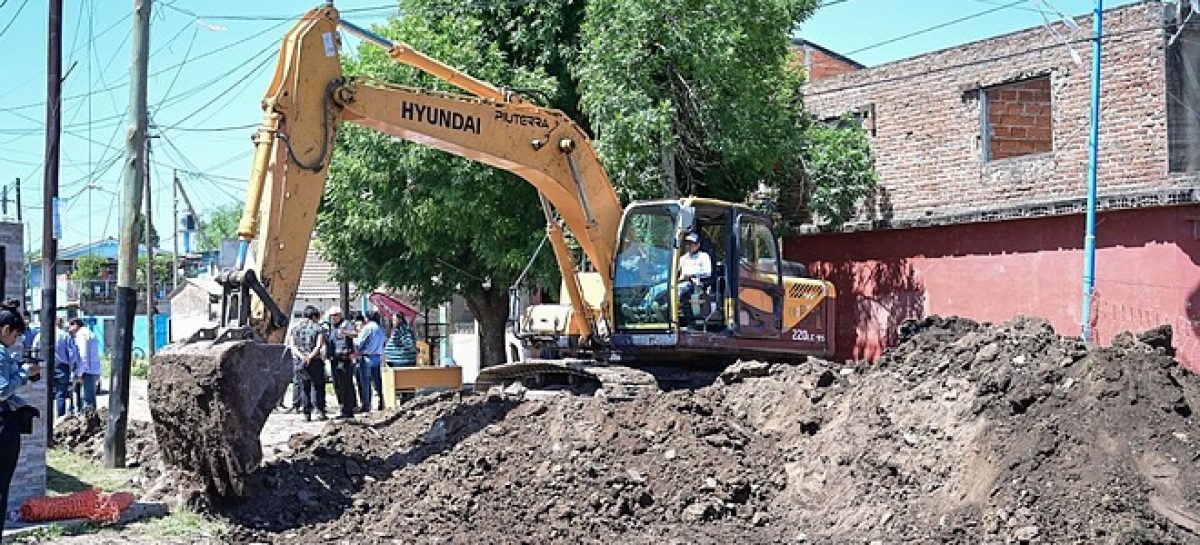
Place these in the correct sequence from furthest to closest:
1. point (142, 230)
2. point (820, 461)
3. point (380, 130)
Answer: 1. point (142, 230)
2. point (380, 130)
3. point (820, 461)

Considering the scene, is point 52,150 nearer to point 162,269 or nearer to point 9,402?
point 9,402

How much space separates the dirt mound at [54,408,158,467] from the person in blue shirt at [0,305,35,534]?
519cm

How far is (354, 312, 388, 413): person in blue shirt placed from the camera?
65.2 feet

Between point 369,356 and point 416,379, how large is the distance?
2.76 feet

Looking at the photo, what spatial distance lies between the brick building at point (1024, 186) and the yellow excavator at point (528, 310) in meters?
5.05

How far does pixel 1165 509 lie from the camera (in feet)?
27.3

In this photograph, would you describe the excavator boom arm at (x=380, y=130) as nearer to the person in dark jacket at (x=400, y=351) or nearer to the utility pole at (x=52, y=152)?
the utility pole at (x=52, y=152)

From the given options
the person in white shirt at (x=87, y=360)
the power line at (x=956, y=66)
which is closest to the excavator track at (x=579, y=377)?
the person in white shirt at (x=87, y=360)

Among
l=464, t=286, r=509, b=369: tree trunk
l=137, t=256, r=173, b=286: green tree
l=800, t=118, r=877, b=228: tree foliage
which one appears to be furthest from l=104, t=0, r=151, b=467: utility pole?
l=137, t=256, r=173, b=286: green tree

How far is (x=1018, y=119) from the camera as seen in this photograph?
2128cm

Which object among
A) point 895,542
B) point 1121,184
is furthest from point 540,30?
point 895,542

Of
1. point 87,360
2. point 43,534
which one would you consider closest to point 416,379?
point 87,360

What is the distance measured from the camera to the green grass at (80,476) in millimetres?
12281

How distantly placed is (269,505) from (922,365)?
19.2 ft
